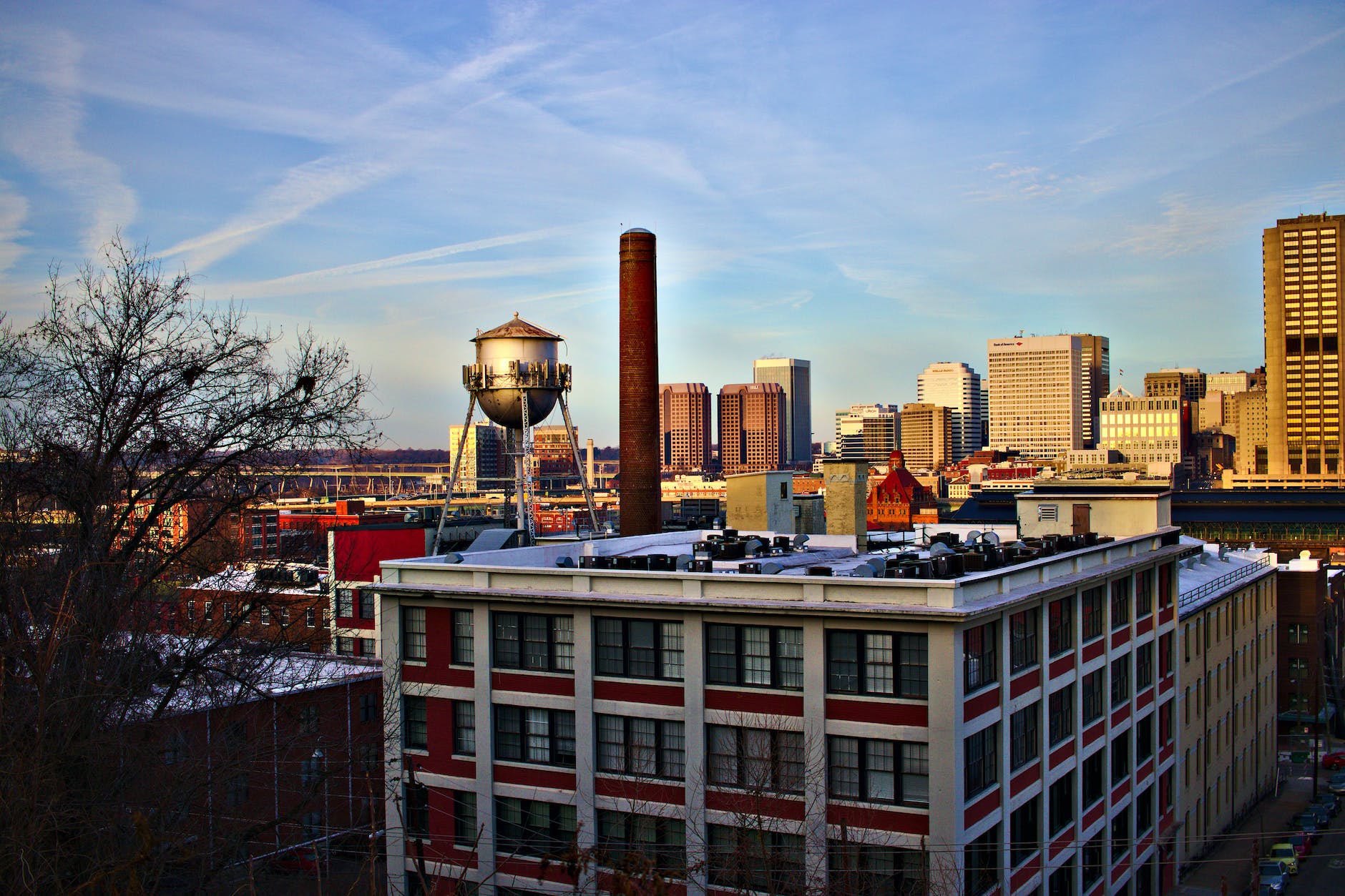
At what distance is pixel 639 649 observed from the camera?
27.1 meters

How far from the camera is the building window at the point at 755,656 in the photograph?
2545 centimetres

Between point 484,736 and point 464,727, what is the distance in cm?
91

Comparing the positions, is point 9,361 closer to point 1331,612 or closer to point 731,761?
point 731,761

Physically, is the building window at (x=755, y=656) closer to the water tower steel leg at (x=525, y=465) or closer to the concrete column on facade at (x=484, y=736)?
the concrete column on facade at (x=484, y=736)

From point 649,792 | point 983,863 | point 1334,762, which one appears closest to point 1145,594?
point 983,863

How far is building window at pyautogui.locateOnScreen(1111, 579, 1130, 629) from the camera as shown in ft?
112

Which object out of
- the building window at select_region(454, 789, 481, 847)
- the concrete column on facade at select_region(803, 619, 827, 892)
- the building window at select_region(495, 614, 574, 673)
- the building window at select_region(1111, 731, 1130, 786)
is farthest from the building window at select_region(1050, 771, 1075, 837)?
the building window at select_region(454, 789, 481, 847)

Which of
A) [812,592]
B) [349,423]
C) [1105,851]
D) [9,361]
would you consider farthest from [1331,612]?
[9,361]

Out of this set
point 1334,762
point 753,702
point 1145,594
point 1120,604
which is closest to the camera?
point 753,702

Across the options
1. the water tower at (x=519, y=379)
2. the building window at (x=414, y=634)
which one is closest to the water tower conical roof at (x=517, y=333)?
the water tower at (x=519, y=379)

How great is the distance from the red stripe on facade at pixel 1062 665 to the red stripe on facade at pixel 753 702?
25.6 feet

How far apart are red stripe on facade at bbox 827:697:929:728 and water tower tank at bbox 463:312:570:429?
43.3 m

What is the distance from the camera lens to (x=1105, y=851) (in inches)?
1292

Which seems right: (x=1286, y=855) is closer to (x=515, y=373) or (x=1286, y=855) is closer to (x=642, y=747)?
(x=642, y=747)
